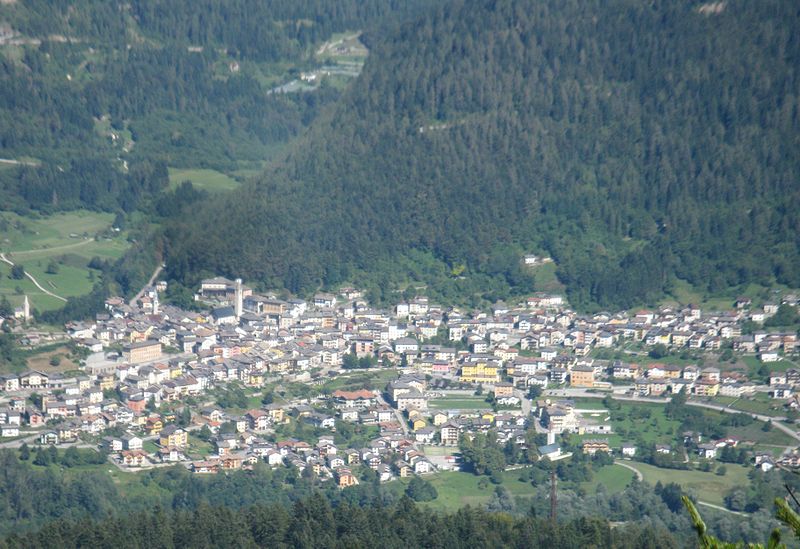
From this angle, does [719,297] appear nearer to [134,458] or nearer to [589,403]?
[589,403]

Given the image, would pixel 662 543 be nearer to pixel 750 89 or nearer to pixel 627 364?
pixel 627 364

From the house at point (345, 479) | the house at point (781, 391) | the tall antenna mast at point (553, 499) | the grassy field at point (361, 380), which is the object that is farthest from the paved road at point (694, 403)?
the house at point (345, 479)

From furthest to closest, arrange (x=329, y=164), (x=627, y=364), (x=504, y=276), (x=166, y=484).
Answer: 1. (x=329, y=164)
2. (x=504, y=276)
3. (x=627, y=364)
4. (x=166, y=484)

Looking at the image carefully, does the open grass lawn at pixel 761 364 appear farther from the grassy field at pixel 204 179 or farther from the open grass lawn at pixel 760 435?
the grassy field at pixel 204 179

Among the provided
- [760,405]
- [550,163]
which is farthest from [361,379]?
[550,163]

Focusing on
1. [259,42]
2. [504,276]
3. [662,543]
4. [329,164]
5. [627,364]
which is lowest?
[662,543]

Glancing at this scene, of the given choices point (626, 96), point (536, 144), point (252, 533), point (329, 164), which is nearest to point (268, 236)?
point (329, 164)

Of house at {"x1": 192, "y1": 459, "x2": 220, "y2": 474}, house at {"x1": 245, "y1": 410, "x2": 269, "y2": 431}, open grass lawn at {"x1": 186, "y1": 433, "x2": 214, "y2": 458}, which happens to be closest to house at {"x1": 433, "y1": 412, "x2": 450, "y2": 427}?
house at {"x1": 245, "y1": 410, "x2": 269, "y2": 431}
